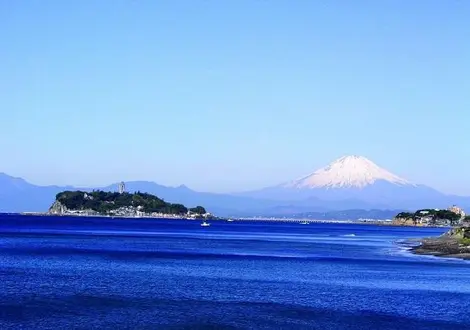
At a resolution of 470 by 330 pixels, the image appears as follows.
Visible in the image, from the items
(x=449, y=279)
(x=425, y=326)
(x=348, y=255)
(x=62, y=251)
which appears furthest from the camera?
(x=348, y=255)

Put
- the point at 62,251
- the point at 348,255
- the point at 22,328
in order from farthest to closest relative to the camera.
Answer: the point at 348,255, the point at 62,251, the point at 22,328

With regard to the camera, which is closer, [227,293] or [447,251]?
[227,293]

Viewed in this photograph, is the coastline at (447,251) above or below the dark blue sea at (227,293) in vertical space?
above

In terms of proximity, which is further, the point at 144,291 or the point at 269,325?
the point at 144,291

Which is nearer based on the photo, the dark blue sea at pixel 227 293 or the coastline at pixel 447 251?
the dark blue sea at pixel 227 293

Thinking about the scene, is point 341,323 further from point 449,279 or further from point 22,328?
point 449,279

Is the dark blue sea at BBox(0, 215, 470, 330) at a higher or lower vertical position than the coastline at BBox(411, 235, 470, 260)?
lower

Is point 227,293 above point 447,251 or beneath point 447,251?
beneath

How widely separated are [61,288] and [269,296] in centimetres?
1307

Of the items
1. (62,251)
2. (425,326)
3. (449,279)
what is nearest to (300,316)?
(425,326)

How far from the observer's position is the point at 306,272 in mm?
60125

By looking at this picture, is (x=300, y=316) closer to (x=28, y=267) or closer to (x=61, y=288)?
(x=61, y=288)

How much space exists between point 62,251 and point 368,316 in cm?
4977

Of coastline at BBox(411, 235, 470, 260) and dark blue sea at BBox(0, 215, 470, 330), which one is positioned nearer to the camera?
dark blue sea at BBox(0, 215, 470, 330)
